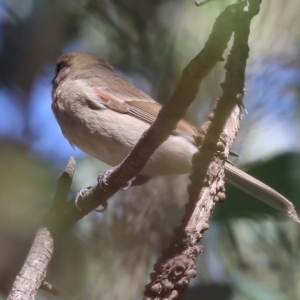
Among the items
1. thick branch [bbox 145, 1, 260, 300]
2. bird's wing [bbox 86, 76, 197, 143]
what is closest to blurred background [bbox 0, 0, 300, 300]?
bird's wing [bbox 86, 76, 197, 143]

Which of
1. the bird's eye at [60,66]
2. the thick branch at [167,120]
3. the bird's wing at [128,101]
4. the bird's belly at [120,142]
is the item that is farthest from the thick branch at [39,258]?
the bird's eye at [60,66]

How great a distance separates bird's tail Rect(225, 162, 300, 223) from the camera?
82.1 inches

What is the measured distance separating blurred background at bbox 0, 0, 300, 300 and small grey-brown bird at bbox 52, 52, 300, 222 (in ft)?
0.30

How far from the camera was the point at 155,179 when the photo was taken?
2.38m

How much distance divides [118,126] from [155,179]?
0.30 meters

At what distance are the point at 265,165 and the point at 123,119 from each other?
672 millimetres

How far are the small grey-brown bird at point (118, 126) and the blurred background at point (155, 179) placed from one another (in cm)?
9

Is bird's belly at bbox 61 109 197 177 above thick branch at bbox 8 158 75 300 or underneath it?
above

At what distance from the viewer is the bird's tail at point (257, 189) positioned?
2086 millimetres

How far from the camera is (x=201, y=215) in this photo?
57.4 inches

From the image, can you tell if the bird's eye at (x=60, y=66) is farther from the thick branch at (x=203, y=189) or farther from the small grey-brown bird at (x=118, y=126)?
the thick branch at (x=203, y=189)

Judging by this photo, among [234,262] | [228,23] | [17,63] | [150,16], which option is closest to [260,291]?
[234,262]

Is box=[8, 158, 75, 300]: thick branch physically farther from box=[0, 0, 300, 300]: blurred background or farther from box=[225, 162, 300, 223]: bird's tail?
box=[225, 162, 300, 223]: bird's tail

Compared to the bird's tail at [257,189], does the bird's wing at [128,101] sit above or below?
above
